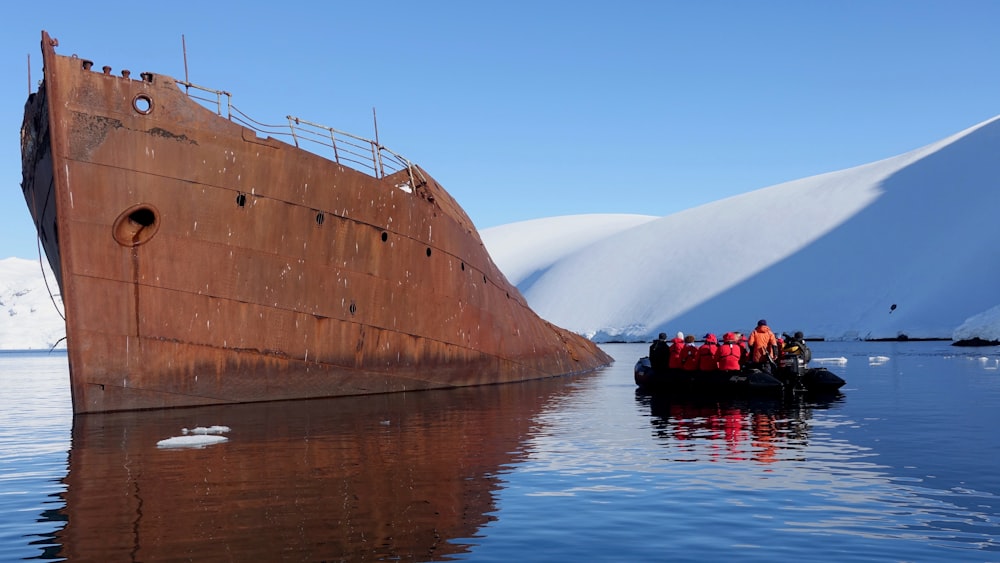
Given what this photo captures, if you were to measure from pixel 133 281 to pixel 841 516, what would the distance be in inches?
618

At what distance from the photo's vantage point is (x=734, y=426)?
17.9 metres

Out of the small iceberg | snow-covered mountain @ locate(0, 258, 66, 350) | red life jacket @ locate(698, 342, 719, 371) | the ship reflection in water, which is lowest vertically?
the ship reflection in water

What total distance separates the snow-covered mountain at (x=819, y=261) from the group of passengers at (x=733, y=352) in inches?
2955

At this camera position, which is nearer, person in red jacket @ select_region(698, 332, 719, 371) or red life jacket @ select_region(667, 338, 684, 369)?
person in red jacket @ select_region(698, 332, 719, 371)

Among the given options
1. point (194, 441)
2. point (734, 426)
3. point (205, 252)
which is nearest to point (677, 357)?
point (734, 426)

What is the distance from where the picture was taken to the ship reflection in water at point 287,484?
820 centimetres

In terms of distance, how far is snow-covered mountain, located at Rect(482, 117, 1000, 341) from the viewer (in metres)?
103

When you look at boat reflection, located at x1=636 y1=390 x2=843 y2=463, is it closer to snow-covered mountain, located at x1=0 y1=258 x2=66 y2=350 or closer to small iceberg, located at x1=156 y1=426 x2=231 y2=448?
small iceberg, located at x1=156 y1=426 x2=231 y2=448

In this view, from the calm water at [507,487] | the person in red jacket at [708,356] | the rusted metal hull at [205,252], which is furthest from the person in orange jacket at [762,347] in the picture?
the rusted metal hull at [205,252]

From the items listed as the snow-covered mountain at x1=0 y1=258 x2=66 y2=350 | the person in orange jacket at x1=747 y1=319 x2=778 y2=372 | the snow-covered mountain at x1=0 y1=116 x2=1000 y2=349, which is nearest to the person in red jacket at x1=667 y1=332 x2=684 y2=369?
the person in orange jacket at x1=747 y1=319 x2=778 y2=372

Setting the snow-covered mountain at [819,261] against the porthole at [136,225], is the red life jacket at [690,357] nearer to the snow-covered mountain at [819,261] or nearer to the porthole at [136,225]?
the porthole at [136,225]

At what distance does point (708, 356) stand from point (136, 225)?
1603 cm

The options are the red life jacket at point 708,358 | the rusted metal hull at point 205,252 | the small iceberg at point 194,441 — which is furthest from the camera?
the red life jacket at point 708,358

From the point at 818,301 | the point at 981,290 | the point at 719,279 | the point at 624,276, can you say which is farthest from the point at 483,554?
the point at 624,276
